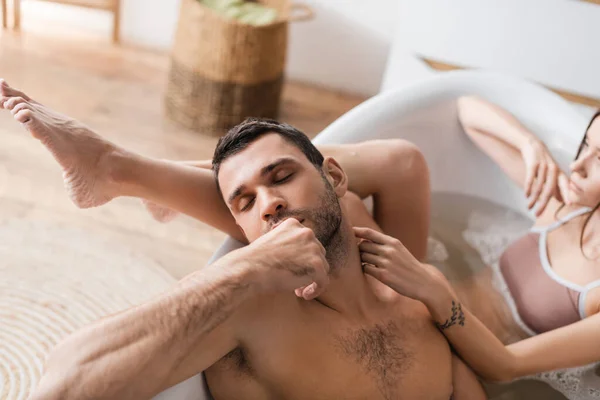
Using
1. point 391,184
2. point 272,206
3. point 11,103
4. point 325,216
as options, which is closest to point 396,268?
point 325,216

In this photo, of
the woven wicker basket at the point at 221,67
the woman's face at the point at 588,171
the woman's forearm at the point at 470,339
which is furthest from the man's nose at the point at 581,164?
the woven wicker basket at the point at 221,67

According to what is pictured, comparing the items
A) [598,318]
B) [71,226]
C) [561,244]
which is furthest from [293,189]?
[71,226]

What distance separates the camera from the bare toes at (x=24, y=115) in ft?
3.84

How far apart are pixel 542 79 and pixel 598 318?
4.24 feet

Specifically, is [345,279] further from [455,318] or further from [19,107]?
[19,107]

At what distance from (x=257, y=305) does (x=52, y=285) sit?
1.18m

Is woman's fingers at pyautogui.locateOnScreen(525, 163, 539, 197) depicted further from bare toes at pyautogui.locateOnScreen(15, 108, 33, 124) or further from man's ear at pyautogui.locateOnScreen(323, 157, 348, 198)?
bare toes at pyautogui.locateOnScreen(15, 108, 33, 124)

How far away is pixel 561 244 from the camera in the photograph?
5.58 ft

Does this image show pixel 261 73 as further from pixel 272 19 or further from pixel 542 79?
pixel 542 79

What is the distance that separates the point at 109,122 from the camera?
9.12 ft

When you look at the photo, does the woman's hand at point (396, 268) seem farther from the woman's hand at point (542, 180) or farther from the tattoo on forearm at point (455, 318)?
the woman's hand at point (542, 180)

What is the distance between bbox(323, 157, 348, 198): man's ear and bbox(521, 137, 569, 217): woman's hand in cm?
57

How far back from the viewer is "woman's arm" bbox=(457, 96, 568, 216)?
172cm

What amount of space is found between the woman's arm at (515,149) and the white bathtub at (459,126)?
0.07 metres
